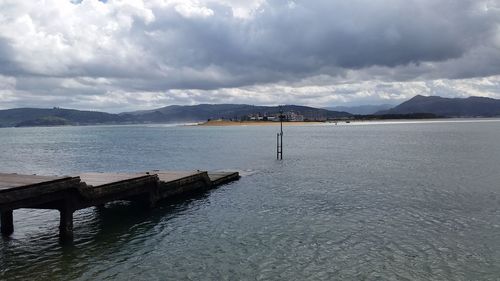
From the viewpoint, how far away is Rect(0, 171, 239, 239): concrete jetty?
19.2 m

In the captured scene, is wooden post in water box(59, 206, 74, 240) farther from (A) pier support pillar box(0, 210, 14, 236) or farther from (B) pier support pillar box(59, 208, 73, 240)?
(A) pier support pillar box(0, 210, 14, 236)

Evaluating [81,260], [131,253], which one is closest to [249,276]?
[131,253]

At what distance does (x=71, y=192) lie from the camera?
22156mm

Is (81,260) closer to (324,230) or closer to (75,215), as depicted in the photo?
(75,215)

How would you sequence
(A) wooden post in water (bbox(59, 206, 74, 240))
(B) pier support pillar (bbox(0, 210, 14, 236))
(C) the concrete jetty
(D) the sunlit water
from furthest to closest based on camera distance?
(B) pier support pillar (bbox(0, 210, 14, 236)) → (A) wooden post in water (bbox(59, 206, 74, 240)) → (C) the concrete jetty → (D) the sunlit water

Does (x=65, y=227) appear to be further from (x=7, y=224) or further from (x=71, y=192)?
(x=7, y=224)

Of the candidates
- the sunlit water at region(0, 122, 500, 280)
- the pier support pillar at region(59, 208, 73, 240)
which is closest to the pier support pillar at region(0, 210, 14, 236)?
the sunlit water at region(0, 122, 500, 280)

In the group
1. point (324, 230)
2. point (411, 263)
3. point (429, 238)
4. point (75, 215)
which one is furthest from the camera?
point (75, 215)

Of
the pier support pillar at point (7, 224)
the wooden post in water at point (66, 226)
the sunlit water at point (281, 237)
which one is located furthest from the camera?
the pier support pillar at point (7, 224)

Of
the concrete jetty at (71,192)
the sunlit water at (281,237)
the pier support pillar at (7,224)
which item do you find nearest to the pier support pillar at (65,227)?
the concrete jetty at (71,192)

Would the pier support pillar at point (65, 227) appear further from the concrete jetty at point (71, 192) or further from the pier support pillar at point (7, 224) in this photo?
the pier support pillar at point (7, 224)

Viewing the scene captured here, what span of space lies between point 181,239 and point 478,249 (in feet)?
49.6

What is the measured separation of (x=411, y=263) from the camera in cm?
1908

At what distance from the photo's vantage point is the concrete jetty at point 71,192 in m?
19.2
